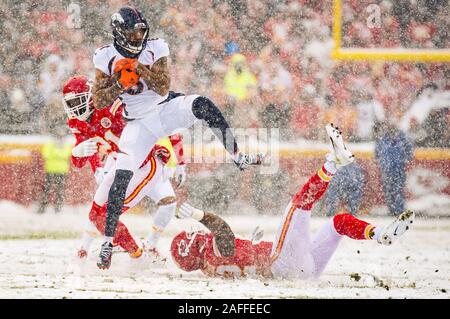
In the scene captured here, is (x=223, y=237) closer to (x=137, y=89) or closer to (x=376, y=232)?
(x=376, y=232)

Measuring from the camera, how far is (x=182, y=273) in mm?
7164

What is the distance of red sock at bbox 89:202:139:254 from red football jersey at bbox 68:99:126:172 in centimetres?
35

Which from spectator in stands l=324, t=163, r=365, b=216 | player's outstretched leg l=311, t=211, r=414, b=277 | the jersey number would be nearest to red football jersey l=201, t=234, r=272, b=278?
player's outstretched leg l=311, t=211, r=414, b=277

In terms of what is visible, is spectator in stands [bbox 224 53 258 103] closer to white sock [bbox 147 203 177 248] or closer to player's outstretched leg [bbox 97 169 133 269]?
white sock [bbox 147 203 177 248]

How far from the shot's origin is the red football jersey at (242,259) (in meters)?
6.46

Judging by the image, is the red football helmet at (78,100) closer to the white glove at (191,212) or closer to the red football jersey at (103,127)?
the red football jersey at (103,127)

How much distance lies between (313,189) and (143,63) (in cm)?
147

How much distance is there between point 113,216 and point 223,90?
5590 millimetres

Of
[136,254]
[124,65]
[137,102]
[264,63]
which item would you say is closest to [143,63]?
[124,65]

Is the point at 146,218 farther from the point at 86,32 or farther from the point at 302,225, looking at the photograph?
the point at 302,225

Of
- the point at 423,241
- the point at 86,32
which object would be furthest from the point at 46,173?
the point at 423,241

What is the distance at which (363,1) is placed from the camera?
12.4 metres

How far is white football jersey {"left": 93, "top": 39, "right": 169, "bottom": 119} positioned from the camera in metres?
6.65

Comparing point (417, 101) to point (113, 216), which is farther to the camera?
point (417, 101)
